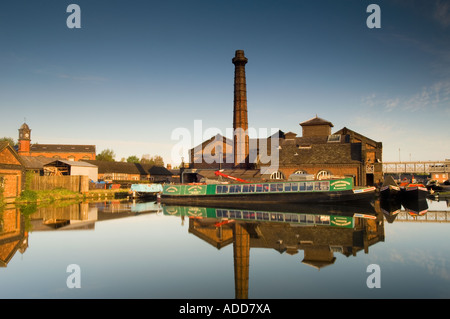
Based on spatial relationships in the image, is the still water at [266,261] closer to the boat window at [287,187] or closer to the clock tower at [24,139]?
the boat window at [287,187]

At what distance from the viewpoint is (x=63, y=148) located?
255 ft

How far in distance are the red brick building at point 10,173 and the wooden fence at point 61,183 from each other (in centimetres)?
639

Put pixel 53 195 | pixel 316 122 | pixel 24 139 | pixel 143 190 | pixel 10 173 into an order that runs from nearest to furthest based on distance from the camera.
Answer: pixel 10 173 < pixel 53 195 < pixel 143 190 < pixel 316 122 < pixel 24 139

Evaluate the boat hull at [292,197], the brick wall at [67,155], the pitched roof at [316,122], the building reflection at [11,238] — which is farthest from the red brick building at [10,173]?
the brick wall at [67,155]

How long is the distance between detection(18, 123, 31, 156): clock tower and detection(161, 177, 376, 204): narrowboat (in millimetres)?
54692

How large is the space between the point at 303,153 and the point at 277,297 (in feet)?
117

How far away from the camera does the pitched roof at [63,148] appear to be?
77225mm

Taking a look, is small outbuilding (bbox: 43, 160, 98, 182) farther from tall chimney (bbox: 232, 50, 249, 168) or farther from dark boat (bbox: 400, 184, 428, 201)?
dark boat (bbox: 400, 184, 428, 201)

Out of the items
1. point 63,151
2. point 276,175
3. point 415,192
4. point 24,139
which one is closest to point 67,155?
point 63,151

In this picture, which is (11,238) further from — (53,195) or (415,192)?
(415,192)

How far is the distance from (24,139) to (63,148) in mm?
8895
